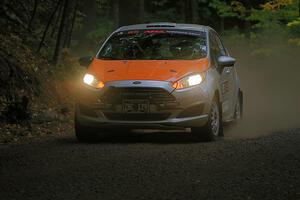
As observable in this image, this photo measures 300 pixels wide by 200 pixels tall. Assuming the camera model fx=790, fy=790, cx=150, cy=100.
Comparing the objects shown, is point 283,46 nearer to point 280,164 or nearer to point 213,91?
point 213,91

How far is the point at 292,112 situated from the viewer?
19.7 meters

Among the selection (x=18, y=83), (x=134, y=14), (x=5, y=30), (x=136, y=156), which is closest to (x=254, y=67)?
(x=134, y=14)

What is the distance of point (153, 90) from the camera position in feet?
37.6

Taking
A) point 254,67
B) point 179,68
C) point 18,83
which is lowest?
point 254,67

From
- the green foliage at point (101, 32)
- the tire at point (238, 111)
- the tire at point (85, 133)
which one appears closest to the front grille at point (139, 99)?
the tire at point (85, 133)

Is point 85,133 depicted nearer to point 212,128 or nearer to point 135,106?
point 135,106

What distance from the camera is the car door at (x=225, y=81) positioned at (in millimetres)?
13019

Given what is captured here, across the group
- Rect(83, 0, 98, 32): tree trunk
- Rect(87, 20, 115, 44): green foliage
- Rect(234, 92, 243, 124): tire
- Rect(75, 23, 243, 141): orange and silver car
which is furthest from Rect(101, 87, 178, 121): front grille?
Rect(83, 0, 98, 32): tree trunk

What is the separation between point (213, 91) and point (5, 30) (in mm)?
9707

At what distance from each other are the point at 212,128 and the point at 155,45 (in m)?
1.77

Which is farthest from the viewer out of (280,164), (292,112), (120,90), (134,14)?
(134,14)

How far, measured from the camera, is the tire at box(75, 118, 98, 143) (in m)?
11.9

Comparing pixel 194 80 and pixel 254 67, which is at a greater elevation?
pixel 194 80

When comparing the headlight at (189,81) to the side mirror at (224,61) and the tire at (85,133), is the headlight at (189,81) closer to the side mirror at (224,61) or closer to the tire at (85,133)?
the side mirror at (224,61)
